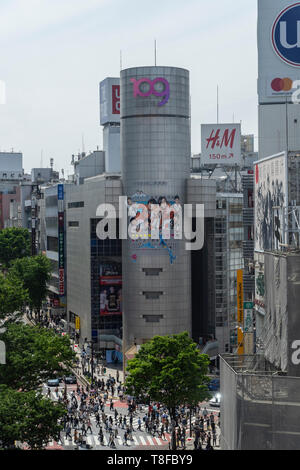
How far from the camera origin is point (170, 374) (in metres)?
56.8

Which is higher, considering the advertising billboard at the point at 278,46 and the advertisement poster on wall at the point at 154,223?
the advertising billboard at the point at 278,46

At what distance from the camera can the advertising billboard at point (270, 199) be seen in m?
47.9

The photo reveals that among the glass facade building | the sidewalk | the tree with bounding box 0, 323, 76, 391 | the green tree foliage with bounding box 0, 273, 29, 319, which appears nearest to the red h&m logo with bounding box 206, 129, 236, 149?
the glass facade building

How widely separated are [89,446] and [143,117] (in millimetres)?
41415

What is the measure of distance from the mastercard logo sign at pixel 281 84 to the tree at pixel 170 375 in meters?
21.4

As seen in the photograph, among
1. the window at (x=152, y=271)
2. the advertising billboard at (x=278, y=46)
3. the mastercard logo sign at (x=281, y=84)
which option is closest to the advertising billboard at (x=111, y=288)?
Result: the window at (x=152, y=271)

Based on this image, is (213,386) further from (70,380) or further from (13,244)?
(13,244)

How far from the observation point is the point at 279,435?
2712 cm

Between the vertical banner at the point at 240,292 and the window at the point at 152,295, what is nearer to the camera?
the vertical banner at the point at 240,292

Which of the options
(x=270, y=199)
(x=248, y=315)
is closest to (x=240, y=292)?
(x=248, y=315)

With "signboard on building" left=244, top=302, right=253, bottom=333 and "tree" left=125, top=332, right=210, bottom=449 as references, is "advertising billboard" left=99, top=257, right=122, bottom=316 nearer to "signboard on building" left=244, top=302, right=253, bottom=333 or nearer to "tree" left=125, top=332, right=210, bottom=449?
"tree" left=125, top=332, right=210, bottom=449

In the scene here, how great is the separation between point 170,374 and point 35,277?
61.7 m

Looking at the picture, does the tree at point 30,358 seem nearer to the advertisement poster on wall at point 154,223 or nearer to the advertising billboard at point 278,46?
the advertising billboard at point 278,46
